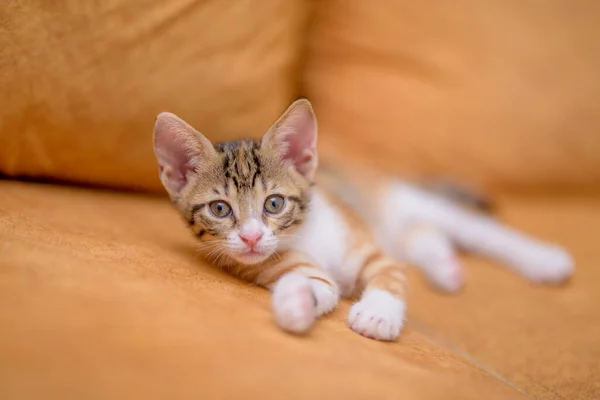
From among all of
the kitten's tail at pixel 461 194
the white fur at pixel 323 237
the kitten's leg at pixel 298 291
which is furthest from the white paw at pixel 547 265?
the kitten's leg at pixel 298 291

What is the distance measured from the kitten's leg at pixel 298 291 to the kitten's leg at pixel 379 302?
72 millimetres

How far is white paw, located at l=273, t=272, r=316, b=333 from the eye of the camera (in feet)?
3.01

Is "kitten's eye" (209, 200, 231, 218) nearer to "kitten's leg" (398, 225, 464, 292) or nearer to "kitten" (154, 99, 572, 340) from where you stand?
"kitten" (154, 99, 572, 340)

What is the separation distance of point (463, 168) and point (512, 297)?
65 centimetres

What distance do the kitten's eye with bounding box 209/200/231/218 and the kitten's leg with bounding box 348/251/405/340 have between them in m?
0.36

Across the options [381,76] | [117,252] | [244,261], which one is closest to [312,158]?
[244,261]

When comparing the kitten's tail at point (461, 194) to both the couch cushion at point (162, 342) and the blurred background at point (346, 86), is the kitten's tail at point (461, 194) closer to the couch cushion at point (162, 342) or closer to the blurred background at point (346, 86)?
the blurred background at point (346, 86)

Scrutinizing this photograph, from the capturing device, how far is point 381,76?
6.74 ft

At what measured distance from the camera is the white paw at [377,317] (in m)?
1.04

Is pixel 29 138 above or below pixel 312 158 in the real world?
below

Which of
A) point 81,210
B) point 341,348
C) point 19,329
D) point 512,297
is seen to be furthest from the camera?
point 512,297

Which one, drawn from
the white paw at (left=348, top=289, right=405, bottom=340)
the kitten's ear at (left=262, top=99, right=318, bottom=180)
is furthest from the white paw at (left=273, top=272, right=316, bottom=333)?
the kitten's ear at (left=262, top=99, right=318, bottom=180)

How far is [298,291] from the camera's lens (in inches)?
38.1

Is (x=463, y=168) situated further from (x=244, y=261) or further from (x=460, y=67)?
(x=244, y=261)
